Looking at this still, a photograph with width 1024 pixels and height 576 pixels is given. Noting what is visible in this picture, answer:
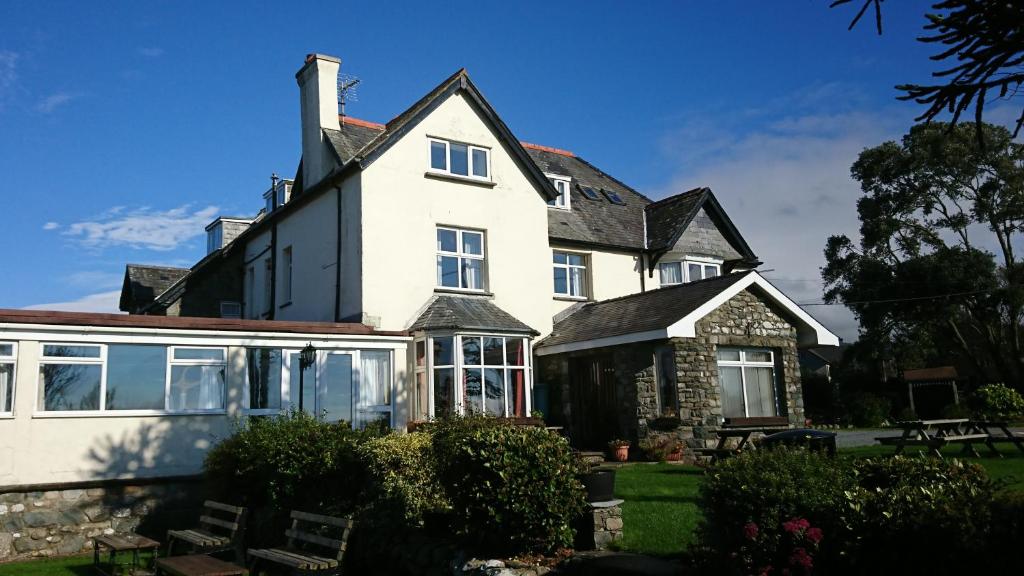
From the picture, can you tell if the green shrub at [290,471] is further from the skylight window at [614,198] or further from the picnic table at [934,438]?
the skylight window at [614,198]

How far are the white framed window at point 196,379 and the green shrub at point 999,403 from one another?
675 inches

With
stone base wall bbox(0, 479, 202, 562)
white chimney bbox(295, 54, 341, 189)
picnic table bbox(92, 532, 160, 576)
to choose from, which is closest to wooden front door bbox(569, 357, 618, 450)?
white chimney bbox(295, 54, 341, 189)

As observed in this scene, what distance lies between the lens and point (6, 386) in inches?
575

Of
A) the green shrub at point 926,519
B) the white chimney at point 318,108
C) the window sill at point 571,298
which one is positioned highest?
the white chimney at point 318,108

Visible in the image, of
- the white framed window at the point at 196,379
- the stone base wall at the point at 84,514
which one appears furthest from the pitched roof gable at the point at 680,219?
the stone base wall at the point at 84,514

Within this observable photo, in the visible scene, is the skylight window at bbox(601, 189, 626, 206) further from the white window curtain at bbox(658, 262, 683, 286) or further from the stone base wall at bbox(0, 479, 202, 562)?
the stone base wall at bbox(0, 479, 202, 562)

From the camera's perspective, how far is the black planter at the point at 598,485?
29.1ft

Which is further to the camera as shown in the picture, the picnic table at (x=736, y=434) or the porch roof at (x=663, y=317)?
the porch roof at (x=663, y=317)

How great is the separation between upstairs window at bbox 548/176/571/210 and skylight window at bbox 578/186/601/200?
1020 millimetres

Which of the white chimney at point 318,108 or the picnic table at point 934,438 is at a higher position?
the white chimney at point 318,108

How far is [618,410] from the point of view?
20625 mm

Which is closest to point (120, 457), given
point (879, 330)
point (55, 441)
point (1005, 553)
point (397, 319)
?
point (55, 441)

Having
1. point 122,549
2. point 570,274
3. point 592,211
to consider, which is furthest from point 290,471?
point 592,211

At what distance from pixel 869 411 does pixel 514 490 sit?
2972cm
